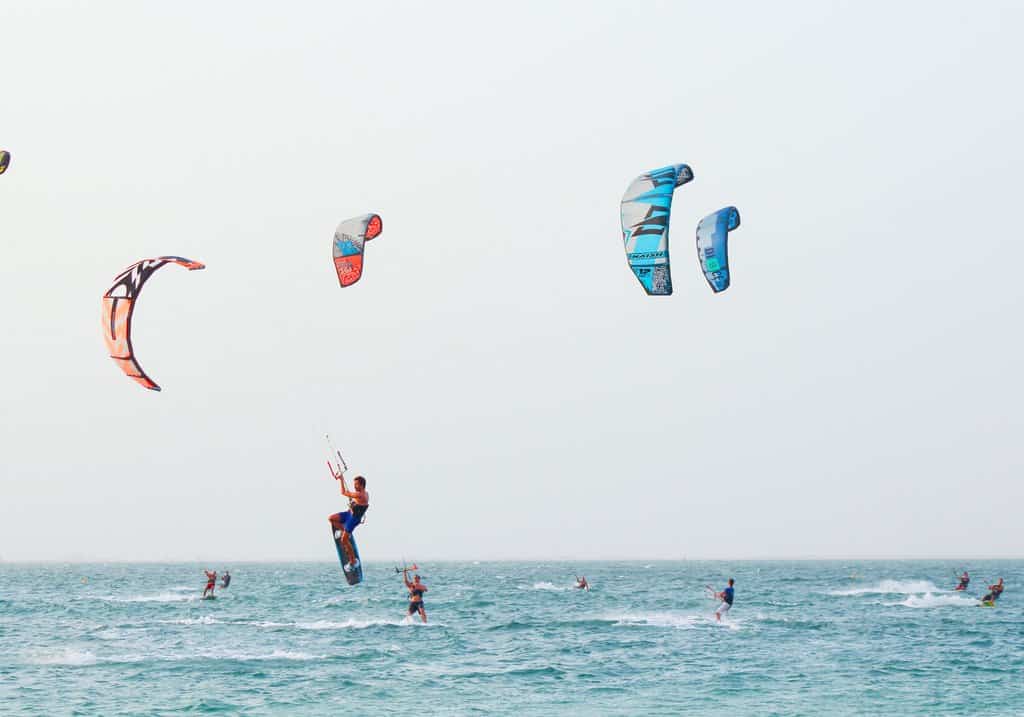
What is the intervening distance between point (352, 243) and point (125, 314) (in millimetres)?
5140

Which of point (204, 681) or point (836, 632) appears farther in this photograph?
point (836, 632)

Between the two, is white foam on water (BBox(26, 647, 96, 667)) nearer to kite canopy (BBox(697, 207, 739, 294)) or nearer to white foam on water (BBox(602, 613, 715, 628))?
white foam on water (BBox(602, 613, 715, 628))

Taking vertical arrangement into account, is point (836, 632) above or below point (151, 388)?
below

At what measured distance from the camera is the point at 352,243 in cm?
2297

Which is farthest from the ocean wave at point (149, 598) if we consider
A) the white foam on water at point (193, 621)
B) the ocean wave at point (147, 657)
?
the ocean wave at point (147, 657)

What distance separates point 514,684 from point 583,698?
2428 mm

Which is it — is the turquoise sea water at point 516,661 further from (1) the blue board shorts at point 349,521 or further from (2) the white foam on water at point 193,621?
(1) the blue board shorts at point 349,521

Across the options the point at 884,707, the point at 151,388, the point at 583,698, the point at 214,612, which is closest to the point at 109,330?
the point at 151,388

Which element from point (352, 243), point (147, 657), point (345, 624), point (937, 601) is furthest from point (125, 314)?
point (937, 601)

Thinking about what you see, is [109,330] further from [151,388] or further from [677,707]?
[677,707]

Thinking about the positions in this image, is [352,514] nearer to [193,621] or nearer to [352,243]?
[352,243]

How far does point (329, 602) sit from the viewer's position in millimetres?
61719

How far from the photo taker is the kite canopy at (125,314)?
62.0 feet

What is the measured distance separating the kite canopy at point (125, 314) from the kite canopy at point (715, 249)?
10281 mm
